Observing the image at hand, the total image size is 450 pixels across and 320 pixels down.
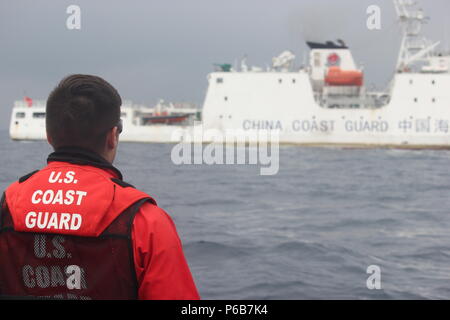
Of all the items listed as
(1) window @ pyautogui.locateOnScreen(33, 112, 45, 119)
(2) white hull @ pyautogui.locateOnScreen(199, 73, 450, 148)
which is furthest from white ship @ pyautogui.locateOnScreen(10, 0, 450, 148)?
(1) window @ pyautogui.locateOnScreen(33, 112, 45, 119)

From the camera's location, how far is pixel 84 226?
1502 millimetres

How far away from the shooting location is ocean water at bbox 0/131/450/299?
16.9 feet

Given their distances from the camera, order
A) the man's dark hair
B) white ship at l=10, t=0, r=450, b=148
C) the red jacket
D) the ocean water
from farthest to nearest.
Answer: white ship at l=10, t=0, r=450, b=148, the ocean water, the man's dark hair, the red jacket

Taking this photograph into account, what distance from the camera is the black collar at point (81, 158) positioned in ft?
5.41

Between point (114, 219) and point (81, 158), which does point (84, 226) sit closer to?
point (114, 219)

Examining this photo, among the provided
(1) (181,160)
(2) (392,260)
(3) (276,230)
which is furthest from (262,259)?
(1) (181,160)

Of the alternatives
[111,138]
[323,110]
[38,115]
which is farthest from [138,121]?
[111,138]

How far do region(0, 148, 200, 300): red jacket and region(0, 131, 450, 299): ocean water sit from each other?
3302 mm

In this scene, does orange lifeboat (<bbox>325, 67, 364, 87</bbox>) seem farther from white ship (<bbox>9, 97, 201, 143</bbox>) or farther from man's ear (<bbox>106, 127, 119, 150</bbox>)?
man's ear (<bbox>106, 127, 119, 150</bbox>)

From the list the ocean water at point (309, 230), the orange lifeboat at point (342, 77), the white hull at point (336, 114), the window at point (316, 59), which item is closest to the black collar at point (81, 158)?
the ocean water at point (309, 230)

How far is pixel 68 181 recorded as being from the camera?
1.57 metres

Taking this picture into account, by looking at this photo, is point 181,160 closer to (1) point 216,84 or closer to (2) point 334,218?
(1) point 216,84

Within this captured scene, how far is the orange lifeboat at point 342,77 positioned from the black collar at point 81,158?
29329mm

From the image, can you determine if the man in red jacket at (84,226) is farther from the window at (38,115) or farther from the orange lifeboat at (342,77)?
the window at (38,115)
